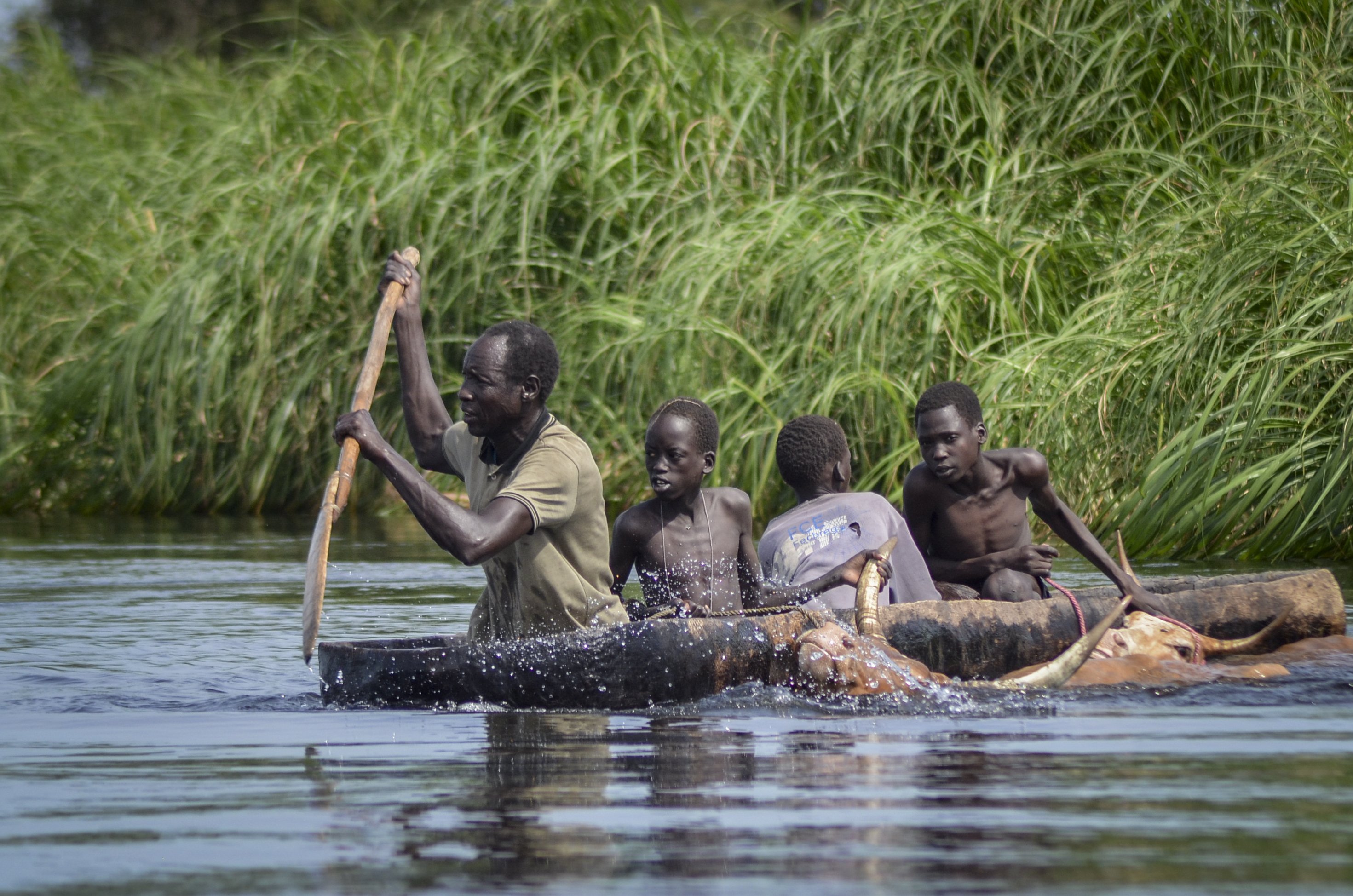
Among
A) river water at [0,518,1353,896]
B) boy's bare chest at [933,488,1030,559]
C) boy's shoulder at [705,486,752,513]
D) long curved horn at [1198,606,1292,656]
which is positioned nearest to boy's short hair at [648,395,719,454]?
boy's shoulder at [705,486,752,513]

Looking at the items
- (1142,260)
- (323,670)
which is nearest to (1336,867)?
(323,670)

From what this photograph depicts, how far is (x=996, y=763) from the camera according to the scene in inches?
162

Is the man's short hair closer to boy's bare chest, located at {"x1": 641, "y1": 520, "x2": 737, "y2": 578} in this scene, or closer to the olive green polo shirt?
the olive green polo shirt

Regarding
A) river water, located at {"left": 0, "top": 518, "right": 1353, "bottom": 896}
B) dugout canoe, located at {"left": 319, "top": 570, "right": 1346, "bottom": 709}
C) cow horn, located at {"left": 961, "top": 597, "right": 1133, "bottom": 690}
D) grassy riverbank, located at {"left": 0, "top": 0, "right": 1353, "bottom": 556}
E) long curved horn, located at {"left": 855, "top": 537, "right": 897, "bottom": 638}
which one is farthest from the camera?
grassy riverbank, located at {"left": 0, "top": 0, "right": 1353, "bottom": 556}

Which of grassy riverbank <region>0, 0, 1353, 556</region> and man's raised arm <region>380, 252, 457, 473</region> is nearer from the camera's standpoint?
man's raised arm <region>380, 252, 457, 473</region>

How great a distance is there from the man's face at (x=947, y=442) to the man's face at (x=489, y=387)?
1.64 metres

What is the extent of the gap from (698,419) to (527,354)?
29.9 inches

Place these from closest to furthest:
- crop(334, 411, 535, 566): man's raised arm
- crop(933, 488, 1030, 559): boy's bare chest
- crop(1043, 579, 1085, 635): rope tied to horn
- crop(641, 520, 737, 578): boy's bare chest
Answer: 1. crop(334, 411, 535, 566): man's raised arm
2. crop(1043, 579, 1085, 635): rope tied to horn
3. crop(641, 520, 737, 578): boy's bare chest
4. crop(933, 488, 1030, 559): boy's bare chest

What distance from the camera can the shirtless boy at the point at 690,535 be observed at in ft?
19.0

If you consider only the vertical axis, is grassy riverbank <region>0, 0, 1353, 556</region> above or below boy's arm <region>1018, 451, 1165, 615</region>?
above

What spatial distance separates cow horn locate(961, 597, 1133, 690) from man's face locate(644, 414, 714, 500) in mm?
1048

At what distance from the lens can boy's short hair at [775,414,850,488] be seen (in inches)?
246

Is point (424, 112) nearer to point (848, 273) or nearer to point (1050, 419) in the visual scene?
point (848, 273)

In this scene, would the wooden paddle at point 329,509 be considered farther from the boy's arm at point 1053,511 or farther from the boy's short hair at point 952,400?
the boy's arm at point 1053,511
